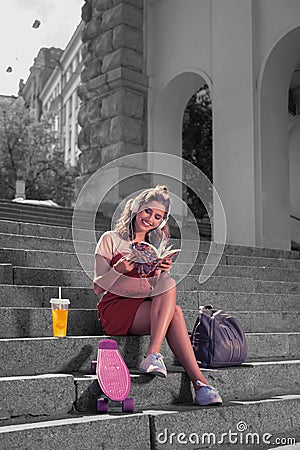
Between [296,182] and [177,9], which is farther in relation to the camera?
[296,182]

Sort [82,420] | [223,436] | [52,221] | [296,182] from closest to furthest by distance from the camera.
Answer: [82,420]
[223,436]
[52,221]
[296,182]

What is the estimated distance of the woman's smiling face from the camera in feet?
11.6

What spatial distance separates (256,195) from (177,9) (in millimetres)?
3799

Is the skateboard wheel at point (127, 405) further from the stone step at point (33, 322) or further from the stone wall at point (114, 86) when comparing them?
the stone wall at point (114, 86)

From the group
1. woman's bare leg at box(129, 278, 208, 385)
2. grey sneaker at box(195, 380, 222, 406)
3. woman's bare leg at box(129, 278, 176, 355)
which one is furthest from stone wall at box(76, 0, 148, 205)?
grey sneaker at box(195, 380, 222, 406)

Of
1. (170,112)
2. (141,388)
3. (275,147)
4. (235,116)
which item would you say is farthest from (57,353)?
(170,112)

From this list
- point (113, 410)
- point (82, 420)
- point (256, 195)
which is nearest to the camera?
point (82, 420)

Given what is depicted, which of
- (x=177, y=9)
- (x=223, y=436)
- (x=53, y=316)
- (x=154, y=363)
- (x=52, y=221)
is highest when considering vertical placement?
(x=177, y=9)

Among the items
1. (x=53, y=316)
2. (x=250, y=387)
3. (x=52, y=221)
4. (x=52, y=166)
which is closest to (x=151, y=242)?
(x=53, y=316)

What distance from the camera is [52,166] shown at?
2483cm

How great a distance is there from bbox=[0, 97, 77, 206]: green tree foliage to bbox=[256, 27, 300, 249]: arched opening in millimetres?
15148

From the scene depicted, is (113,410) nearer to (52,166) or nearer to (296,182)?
(296,182)

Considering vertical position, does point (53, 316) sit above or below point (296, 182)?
below

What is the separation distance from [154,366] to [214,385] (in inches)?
18.0
